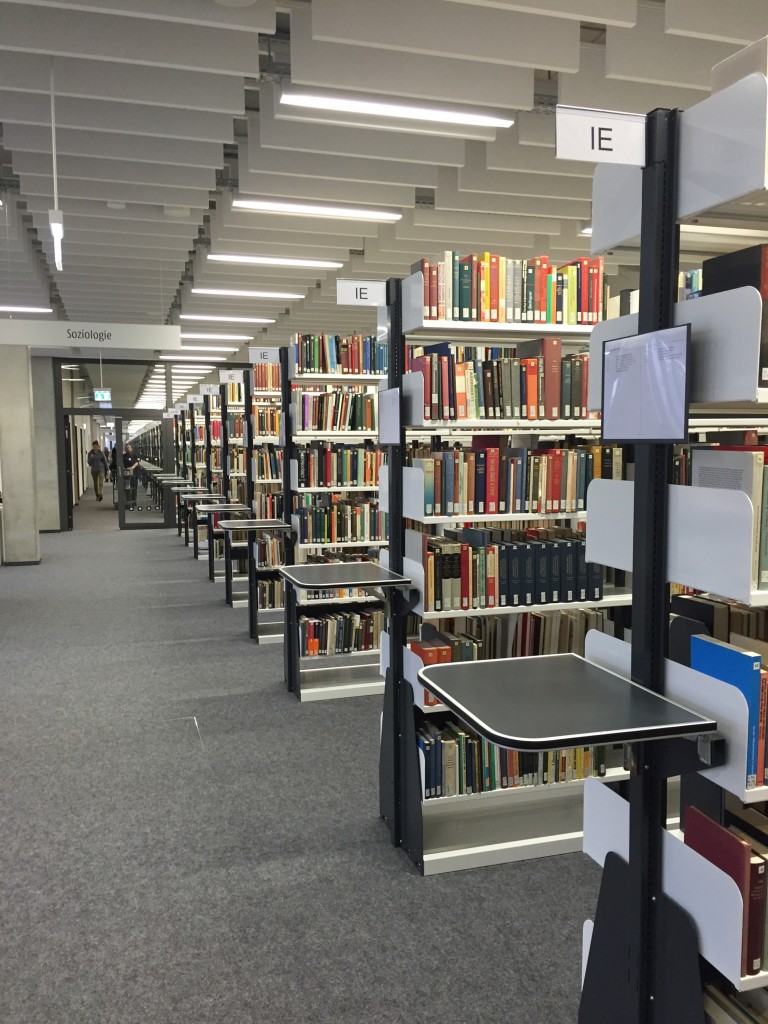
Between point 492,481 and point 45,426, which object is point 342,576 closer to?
point 492,481

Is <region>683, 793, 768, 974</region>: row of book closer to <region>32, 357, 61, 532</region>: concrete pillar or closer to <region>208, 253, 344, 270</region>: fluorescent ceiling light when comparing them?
<region>208, 253, 344, 270</region>: fluorescent ceiling light

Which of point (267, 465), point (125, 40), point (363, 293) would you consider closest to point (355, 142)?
point (125, 40)

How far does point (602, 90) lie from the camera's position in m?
4.67

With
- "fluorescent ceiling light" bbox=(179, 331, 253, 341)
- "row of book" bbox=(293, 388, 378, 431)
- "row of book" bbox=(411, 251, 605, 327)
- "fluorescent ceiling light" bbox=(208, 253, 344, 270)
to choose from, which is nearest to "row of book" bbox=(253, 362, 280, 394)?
"fluorescent ceiling light" bbox=(208, 253, 344, 270)

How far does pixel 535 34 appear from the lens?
13.1 feet

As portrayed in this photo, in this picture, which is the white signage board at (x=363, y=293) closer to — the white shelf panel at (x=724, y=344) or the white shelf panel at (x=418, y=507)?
the white shelf panel at (x=418, y=507)

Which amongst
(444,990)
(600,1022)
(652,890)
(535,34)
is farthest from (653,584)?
(535,34)

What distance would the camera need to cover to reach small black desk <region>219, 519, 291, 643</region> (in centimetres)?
542

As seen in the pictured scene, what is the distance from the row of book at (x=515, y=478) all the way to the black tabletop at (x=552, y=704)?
147 cm

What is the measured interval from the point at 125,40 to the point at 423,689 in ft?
11.6

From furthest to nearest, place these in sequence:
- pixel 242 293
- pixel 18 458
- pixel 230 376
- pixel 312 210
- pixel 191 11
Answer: pixel 18 458
pixel 242 293
pixel 230 376
pixel 312 210
pixel 191 11

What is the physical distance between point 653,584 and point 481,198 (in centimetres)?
544

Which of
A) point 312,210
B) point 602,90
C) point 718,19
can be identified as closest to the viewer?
point 718,19

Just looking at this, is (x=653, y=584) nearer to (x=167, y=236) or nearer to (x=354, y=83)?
(x=354, y=83)
